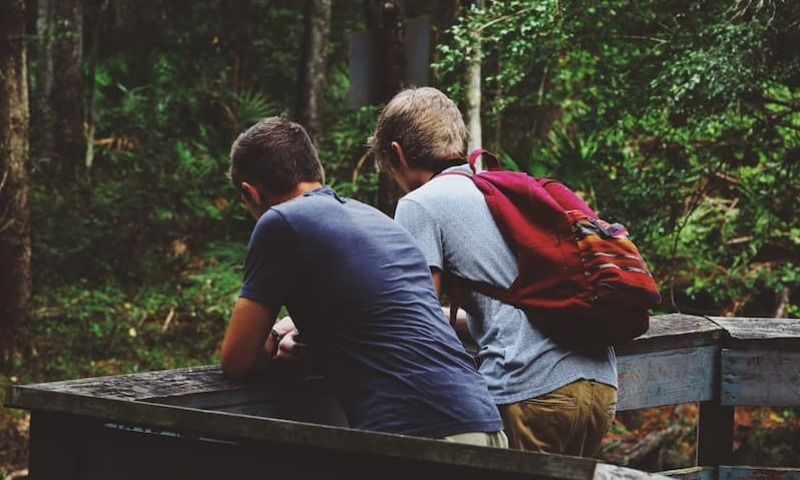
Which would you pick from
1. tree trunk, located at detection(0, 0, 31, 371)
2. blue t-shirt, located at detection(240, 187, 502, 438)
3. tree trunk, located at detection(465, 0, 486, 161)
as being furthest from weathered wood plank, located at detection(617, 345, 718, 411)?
tree trunk, located at detection(0, 0, 31, 371)

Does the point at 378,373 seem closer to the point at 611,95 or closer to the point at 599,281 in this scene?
the point at 599,281

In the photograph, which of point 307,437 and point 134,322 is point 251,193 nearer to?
point 307,437

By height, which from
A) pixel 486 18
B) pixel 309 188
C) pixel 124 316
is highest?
pixel 486 18

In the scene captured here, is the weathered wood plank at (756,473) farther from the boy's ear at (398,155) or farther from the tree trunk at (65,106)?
the tree trunk at (65,106)

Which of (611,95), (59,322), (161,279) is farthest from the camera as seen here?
(161,279)

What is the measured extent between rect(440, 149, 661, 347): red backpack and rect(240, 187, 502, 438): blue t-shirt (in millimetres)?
299

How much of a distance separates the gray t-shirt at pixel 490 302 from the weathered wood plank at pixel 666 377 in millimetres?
342

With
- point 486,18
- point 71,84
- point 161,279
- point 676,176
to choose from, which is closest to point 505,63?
point 486,18

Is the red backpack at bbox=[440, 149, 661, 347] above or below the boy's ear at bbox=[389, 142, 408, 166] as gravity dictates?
below

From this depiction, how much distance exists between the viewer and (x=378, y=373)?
2734mm

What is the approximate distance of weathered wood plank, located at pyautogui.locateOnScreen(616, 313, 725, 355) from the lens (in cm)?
347

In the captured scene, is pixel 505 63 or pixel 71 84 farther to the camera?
pixel 71 84

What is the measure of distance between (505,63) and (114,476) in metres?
7.73

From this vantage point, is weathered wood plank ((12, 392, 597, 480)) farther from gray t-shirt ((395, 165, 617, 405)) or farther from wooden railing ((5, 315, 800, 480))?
gray t-shirt ((395, 165, 617, 405))
